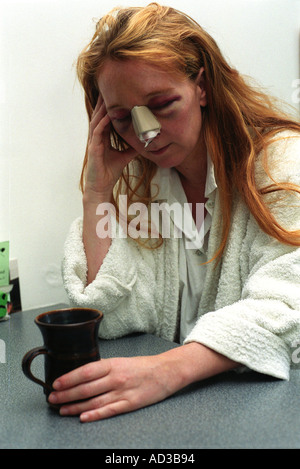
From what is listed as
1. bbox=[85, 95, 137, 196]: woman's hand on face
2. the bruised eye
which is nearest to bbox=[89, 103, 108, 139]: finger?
bbox=[85, 95, 137, 196]: woman's hand on face

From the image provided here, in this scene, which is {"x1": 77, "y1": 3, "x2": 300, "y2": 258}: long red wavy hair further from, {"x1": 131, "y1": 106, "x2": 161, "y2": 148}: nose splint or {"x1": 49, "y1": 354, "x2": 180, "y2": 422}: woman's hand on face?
{"x1": 49, "y1": 354, "x2": 180, "y2": 422}: woman's hand on face

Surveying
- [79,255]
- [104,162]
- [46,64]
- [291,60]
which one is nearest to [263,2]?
[291,60]

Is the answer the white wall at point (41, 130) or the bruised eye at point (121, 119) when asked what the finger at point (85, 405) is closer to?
the bruised eye at point (121, 119)

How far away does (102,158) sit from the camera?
42.2 inches

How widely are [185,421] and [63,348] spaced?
17cm

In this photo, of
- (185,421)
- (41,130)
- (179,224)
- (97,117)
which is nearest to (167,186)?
(179,224)

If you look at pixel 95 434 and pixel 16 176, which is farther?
pixel 16 176

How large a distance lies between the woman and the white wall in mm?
143

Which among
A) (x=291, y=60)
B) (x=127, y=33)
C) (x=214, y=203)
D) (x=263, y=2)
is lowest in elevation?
(x=214, y=203)

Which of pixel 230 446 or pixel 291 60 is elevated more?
pixel 291 60

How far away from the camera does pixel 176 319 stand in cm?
107

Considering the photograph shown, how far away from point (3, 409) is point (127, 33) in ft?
2.08

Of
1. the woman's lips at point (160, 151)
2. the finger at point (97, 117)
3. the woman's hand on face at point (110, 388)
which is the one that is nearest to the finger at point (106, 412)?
the woman's hand on face at point (110, 388)

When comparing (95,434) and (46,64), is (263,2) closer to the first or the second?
(46,64)
